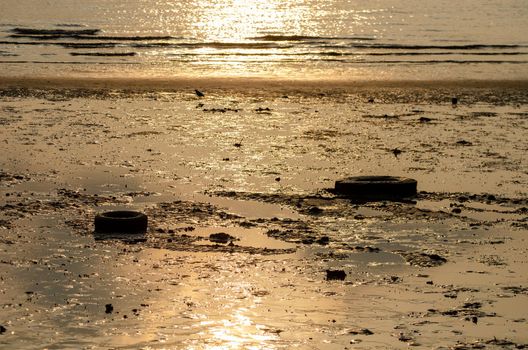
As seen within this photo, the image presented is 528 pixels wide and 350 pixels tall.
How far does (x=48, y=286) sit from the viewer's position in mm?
12773

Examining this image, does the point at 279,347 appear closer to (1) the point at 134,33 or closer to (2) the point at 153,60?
(2) the point at 153,60

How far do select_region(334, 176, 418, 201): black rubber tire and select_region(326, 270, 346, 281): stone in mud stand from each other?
15.1ft

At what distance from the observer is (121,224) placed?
15344 millimetres

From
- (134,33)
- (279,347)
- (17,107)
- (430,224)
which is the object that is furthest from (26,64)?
(279,347)

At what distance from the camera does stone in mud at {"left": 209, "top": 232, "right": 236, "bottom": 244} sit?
14992mm

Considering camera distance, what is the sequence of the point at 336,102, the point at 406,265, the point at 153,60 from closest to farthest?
the point at 406,265 → the point at 336,102 → the point at 153,60

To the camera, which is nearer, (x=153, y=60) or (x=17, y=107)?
(x=17, y=107)

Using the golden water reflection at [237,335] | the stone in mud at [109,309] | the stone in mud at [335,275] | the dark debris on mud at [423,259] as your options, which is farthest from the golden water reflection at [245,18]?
the golden water reflection at [237,335]

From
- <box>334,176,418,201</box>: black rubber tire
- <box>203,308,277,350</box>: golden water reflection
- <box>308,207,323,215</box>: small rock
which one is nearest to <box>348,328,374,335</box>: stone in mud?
<box>203,308,277,350</box>: golden water reflection

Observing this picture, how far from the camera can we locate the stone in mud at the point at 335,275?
1320 centimetres

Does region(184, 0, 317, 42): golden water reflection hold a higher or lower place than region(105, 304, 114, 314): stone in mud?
higher

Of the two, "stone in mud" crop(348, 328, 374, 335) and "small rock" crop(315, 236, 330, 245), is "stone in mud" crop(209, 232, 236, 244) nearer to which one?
"small rock" crop(315, 236, 330, 245)

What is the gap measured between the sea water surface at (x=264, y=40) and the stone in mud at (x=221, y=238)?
A: 25.9 m

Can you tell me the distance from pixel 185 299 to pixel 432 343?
2854mm
